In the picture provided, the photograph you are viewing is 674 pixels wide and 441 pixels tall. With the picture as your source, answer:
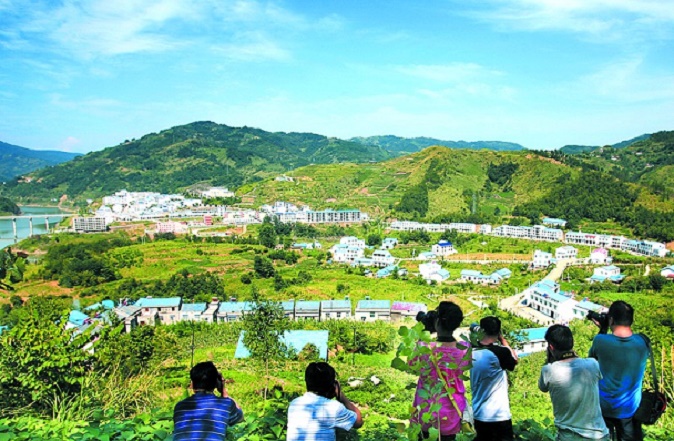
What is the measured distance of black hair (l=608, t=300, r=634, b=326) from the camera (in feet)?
7.75

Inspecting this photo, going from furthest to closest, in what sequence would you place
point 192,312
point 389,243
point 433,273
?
point 389,243 < point 433,273 < point 192,312

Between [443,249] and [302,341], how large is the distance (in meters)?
20.5

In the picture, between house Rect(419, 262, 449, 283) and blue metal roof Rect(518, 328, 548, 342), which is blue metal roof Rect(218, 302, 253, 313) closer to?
house Rect(419, 262, 449, 283)

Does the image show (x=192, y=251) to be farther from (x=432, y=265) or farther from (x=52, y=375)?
(x=52, y=375)

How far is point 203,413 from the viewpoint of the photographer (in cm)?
200

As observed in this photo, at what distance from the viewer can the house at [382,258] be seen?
2919cm

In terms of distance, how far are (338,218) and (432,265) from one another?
1892 cm

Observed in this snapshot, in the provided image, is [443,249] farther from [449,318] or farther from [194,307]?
[449,318]

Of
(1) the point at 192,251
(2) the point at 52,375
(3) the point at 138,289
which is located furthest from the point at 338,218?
(2) the point at 52,375

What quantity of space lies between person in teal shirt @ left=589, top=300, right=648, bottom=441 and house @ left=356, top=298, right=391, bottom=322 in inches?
630

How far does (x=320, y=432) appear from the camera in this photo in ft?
6.14

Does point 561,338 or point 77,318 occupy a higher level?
point 561,338

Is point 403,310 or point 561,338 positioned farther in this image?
point 403,310

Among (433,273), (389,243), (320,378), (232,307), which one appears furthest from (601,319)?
(389,243)
